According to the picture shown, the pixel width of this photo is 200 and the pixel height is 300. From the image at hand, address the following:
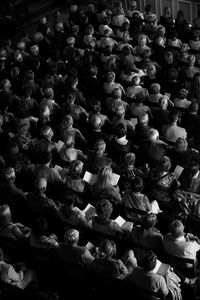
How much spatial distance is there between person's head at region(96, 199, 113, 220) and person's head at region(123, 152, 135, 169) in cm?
137

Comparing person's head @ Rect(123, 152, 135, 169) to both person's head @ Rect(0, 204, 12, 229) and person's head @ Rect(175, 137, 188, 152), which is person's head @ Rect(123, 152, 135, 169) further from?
person's head @ Rect(0, 204, 12, 229)

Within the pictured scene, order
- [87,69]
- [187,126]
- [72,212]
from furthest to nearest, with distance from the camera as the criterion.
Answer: [87,69]
[187,126]
[72,212]

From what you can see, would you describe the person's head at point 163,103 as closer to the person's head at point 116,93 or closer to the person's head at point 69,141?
the person's head at point 116,93

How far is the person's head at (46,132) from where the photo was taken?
1084 cm

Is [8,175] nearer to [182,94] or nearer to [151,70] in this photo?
[182,94]

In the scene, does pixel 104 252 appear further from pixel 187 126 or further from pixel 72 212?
pixel 187 126

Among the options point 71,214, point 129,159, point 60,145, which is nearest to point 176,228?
point 71,214

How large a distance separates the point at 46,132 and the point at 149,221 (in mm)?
3124

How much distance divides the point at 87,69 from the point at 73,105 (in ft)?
5.09

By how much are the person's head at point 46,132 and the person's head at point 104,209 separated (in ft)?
8.50

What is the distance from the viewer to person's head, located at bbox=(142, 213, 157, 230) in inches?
328

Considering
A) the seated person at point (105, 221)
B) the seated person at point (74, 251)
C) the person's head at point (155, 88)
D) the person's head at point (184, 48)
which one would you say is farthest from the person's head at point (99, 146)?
the person's head at point (184, 48)

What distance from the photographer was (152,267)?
7.57 m

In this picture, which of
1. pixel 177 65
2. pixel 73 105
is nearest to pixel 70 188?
pixel 73 105
